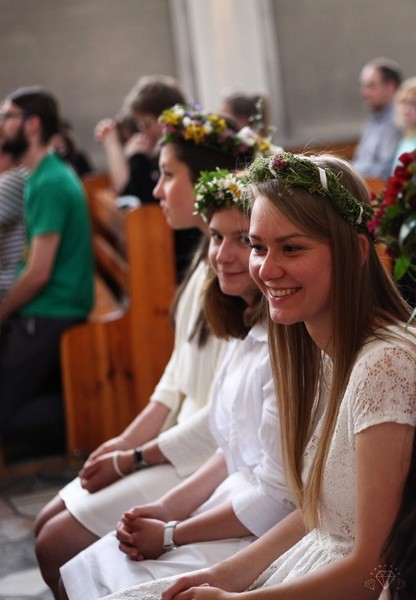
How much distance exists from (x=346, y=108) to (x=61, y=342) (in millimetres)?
6673

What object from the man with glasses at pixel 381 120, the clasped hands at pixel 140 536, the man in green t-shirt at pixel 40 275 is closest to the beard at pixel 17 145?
the man in green t-shirt at pixel 40 275

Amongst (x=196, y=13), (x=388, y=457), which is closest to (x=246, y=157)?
(x=388, y=457)

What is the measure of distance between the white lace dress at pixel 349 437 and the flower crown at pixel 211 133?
1.41 m

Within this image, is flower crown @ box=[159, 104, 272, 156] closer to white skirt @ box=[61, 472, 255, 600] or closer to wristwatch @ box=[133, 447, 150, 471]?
wristwatch @ box=[133, 447, 150, 471]

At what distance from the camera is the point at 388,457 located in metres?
2.04

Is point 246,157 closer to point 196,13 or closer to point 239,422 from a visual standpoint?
point 239,422

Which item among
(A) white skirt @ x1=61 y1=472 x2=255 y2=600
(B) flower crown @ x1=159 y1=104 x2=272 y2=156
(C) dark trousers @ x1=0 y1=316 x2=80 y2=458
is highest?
(B) flower crown @ x1=159 y1=104 x2=272 y2=156

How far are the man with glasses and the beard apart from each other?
425cm

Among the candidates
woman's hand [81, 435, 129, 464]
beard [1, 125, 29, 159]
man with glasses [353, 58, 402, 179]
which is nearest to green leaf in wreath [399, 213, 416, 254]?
woman's hand [81, 435, 129, 464]

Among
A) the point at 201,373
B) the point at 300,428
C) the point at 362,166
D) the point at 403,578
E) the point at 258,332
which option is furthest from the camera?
the point at 362,166

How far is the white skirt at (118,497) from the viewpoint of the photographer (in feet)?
10.9

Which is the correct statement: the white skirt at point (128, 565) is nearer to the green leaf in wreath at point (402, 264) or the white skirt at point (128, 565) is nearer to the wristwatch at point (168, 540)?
the wristwatch at point (168, 540)

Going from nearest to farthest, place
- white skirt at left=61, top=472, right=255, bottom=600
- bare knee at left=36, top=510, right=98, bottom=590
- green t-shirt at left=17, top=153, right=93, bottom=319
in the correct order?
white skirt at left=61, top=472, right=255, bottom=600
bare knee at left=36, top=510, right=98, bottom=590
green t-shirt at left=17, top=153, right=93, bottom=319

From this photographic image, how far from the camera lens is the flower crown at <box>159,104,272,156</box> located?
357 cm
